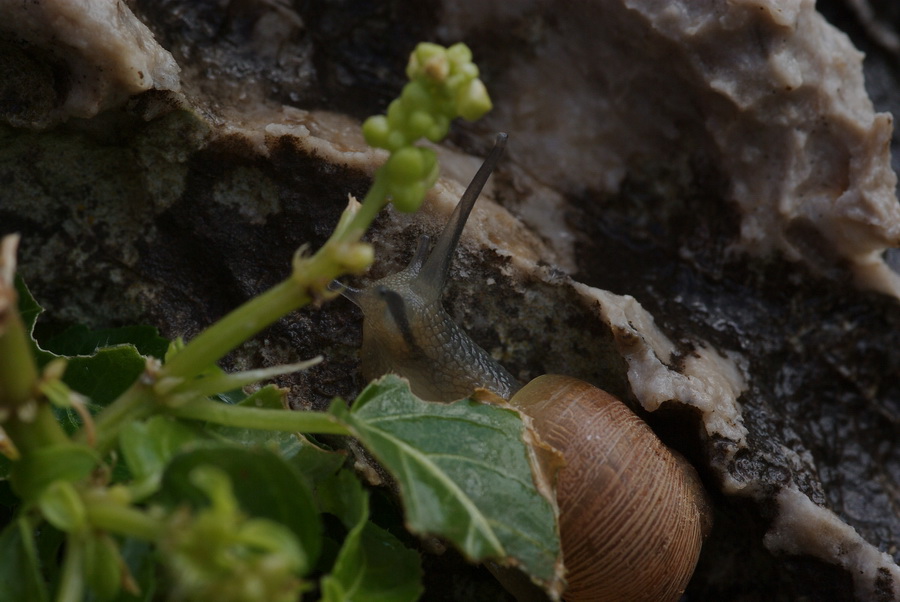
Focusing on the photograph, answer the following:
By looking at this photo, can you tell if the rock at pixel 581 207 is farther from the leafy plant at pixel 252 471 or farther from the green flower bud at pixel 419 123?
the green flower bud at pixel 419 123

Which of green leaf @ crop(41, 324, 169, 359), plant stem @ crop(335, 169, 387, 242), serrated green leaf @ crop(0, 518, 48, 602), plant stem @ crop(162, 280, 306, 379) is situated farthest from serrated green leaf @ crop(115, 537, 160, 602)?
green leaf @ crop(41, 324, 169, 359)

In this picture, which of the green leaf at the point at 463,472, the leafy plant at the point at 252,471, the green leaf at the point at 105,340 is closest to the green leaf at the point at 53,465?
the leafy plant at the point at 252,471

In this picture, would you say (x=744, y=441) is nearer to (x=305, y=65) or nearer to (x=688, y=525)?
(x=688, y=525)

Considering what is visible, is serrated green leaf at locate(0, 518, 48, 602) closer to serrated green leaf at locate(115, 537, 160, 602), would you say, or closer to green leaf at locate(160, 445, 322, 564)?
serrated green leaf at locate(115, 537, 160, 602)

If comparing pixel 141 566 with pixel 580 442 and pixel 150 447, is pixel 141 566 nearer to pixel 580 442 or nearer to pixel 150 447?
pixel 150 447

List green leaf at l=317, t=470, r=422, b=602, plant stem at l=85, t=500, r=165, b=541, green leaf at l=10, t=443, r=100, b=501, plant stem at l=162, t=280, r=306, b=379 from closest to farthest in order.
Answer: plant stem at l=85, t=500, r=165, b=541
green leaf at l=10, t=443, r=100, b=501
plant stem at l=162, t=280, r=306, b=379
green leaf at l=317, t=470, r=422, b=602

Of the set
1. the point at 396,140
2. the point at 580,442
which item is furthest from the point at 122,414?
the point at 580,442
